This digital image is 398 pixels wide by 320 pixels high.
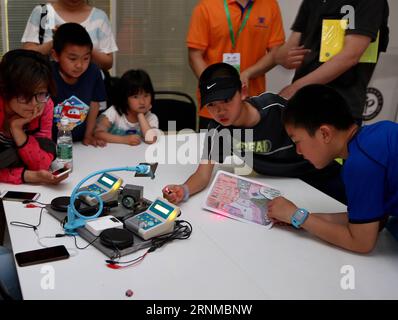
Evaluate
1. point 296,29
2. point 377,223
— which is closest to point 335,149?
point 377,223

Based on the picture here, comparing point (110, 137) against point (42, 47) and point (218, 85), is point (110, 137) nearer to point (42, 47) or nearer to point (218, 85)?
point (42, 47)

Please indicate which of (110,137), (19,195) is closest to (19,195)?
(19,195)

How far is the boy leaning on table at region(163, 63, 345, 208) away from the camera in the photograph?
6.23 feet

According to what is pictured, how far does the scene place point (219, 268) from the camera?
4.39 feet

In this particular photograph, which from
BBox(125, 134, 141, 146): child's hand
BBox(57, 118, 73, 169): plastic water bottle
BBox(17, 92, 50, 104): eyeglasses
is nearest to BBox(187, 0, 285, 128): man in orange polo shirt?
BBox(125, 134, 141, 146): child's hand

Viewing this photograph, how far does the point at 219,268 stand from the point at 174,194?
0.49m

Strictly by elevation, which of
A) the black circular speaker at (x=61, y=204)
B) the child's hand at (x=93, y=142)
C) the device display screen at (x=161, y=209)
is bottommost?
the black circular speaker at (x=61, y=204)

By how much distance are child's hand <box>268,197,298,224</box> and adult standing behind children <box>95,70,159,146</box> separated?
1118mm

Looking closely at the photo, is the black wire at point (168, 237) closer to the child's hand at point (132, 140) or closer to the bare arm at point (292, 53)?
the child's hand at point (132, 140)

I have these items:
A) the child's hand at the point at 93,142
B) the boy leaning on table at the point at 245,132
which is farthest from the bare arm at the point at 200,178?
the child's hand at the point at 93,142

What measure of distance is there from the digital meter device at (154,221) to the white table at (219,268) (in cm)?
7

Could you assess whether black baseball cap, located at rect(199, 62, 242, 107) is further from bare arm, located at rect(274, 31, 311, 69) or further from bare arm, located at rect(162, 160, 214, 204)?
bare arm, located at rect(274, 31, 311, 69)

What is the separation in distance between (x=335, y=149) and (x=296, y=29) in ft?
4.28

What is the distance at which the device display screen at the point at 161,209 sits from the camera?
1524mm
